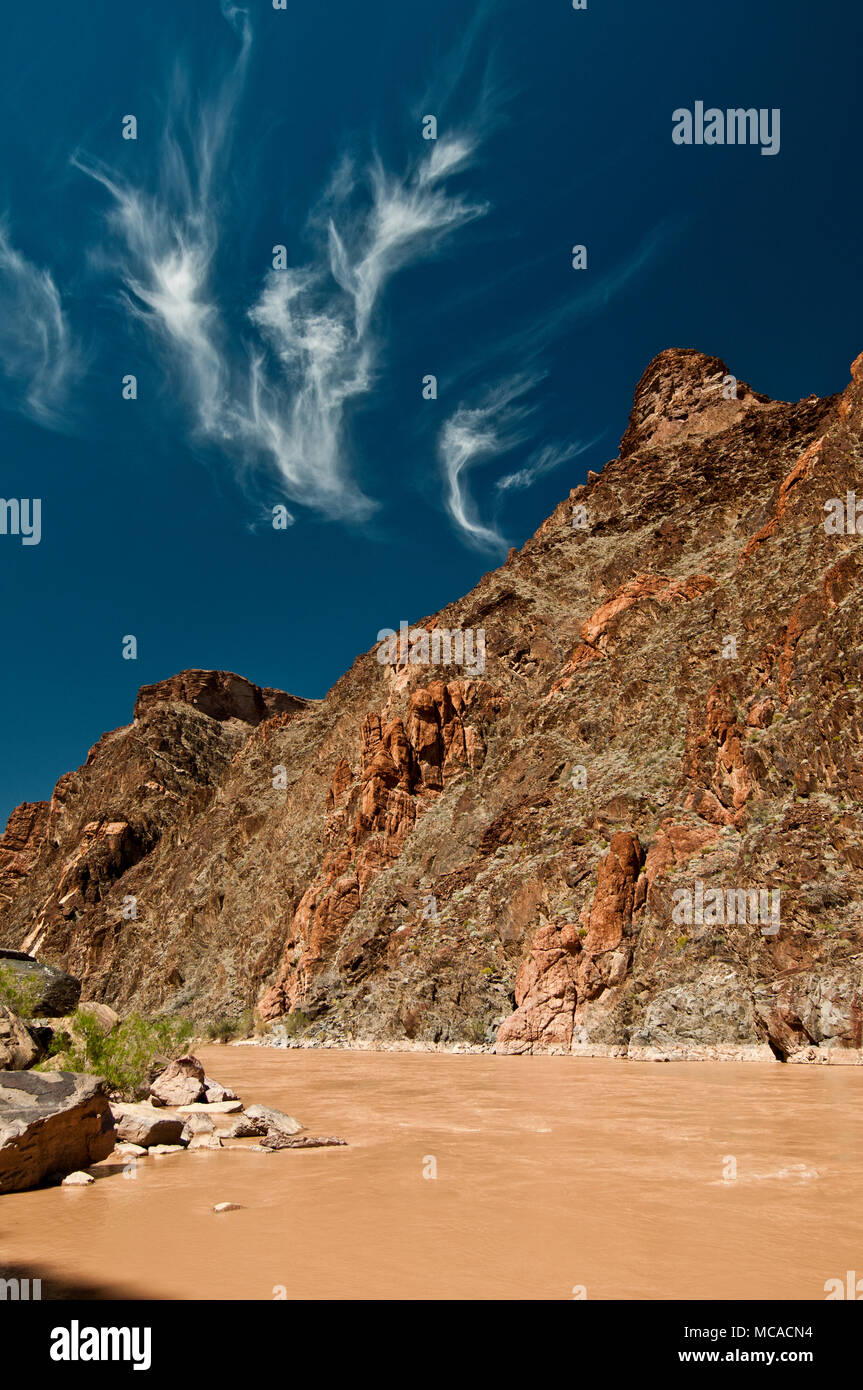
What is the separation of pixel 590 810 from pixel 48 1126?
28.4 meters

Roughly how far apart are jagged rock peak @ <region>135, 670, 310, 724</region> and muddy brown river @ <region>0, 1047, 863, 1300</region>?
4139 inches

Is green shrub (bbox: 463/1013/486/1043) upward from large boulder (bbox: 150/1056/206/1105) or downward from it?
downward

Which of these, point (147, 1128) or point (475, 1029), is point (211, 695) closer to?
point (475, 1029)

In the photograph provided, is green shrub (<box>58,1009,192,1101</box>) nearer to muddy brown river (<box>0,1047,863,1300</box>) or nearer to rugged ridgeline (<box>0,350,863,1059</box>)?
muddy brown river (<box>0,1047,863,1300</box>)

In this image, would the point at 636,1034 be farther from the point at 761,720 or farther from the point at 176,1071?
the point at 176,1071

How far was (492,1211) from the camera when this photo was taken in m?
6.67

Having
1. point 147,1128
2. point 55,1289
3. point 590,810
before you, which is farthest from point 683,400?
point 55,1289

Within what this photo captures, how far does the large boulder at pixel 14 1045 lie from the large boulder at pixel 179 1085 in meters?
4.15

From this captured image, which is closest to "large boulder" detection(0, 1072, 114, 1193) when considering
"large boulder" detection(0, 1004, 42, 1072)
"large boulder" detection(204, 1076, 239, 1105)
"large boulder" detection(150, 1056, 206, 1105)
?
"large boulder" detection(0, 1004, 42, 1072)

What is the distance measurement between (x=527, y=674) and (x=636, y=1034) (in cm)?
3110

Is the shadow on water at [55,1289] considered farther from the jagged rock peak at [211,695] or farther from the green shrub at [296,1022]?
the jagged rock peak at [211,695]

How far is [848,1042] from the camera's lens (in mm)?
19391

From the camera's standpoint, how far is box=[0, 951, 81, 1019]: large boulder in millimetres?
13086

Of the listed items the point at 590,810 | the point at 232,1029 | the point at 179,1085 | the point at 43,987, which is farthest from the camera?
the point at 232,1029
